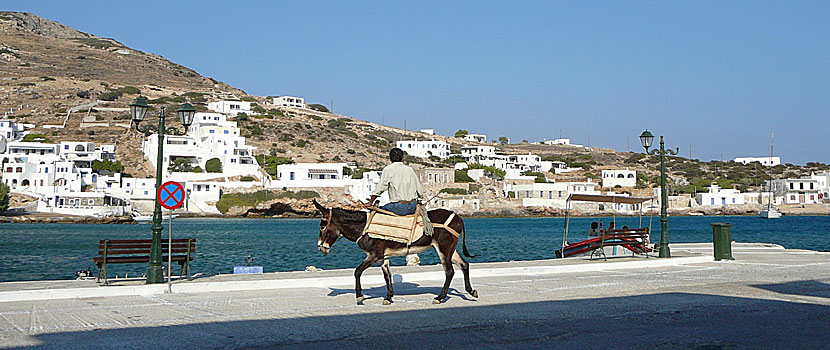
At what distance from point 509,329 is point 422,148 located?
5257 inches

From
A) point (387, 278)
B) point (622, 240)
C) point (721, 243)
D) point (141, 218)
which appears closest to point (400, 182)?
point (387, 278)

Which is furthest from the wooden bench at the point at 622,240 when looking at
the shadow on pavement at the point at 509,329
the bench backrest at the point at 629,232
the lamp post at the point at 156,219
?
the lamp post at the point at 156,219

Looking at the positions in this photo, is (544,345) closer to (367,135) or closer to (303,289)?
(303,289)

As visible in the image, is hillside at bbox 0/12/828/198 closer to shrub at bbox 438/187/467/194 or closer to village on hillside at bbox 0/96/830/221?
village on hillside at bbox 0/96/830/221

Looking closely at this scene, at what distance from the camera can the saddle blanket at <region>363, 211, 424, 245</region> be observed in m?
11.4

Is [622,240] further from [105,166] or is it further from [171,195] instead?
[105,166]

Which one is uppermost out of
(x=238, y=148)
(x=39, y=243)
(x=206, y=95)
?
(x=206, y=95)

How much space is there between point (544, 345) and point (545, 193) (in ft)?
349

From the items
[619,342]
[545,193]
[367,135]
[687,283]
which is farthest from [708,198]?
[619,342]

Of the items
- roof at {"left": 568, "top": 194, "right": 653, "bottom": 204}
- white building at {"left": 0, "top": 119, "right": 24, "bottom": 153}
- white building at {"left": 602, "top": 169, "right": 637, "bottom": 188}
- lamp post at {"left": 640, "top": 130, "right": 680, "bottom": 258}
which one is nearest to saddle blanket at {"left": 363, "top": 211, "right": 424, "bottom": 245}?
lamp post at {"left": 640, "top": 130, "right": 680, "bottom": 258}

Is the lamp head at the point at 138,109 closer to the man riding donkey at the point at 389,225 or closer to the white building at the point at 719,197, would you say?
the man riding donkey at the point at 389,225

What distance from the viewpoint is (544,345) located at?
8406mm

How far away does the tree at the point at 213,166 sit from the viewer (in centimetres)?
9775

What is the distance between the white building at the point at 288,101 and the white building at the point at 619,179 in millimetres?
91790
